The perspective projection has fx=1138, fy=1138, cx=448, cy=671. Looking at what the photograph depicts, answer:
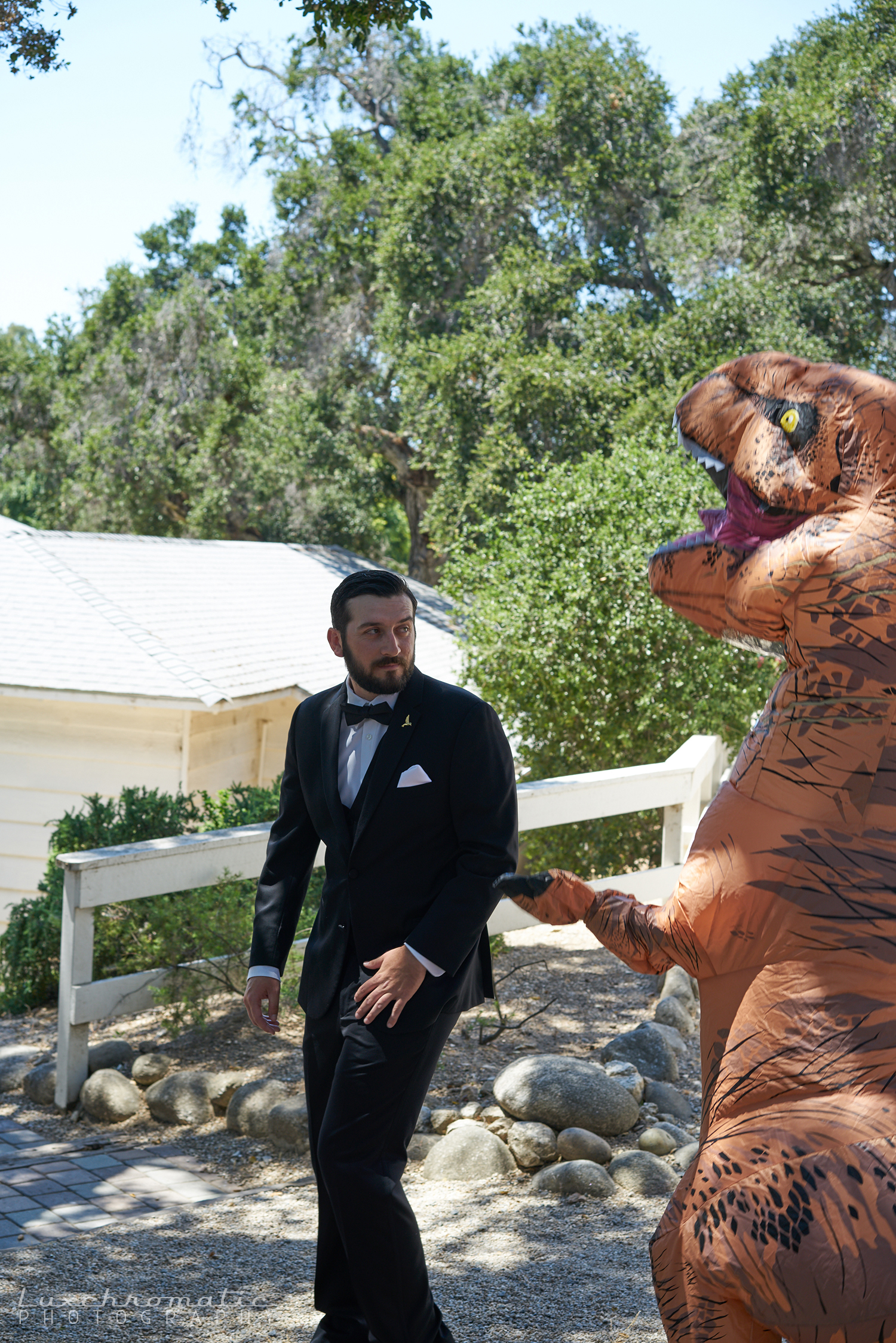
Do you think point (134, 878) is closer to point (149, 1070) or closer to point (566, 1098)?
point (149, 1070)

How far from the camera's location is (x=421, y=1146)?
4375mm

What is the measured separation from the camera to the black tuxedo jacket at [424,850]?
2.71m

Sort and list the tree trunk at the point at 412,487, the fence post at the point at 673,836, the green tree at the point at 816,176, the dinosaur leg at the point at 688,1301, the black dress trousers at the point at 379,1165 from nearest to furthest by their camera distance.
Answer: the dinosaur leg at the point at 688,1301, the black dress trousers at the point at 379,1165, the fence post at the point at 673,836, the green tree at the point at 816,176, the tree trunk at the point at 412,487

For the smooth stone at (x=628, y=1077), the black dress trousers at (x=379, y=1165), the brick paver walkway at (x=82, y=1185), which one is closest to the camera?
the black dress trousers at (x=379, y=1165)

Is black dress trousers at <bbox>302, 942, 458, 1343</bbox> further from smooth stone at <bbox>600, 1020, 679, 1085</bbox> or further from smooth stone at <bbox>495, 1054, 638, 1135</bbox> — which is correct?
smooth stone at <bbox>600, 1020, 679, 1085</bbox>

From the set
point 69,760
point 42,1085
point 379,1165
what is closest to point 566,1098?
point 379,1165

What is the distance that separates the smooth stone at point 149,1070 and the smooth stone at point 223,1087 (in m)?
0.35

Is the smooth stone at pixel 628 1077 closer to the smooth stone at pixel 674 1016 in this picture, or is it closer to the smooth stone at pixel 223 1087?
the smooth stone at pixel 674 1016

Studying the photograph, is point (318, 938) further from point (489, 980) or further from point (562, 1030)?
point (562, 1030)

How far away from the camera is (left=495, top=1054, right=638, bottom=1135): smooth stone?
4289mm

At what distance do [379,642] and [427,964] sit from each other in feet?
2.63

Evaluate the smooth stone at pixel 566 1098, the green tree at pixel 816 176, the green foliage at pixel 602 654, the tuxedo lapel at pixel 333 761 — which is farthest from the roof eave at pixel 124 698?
the green tree at pixel 816 176

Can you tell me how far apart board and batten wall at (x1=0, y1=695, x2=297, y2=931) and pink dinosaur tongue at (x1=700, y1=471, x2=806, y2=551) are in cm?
878

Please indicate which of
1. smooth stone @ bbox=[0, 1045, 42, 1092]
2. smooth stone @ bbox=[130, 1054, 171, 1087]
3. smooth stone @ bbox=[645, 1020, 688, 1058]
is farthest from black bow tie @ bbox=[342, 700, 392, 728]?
smooth stone @ bbox=[0, 1045, 42, 1092]
